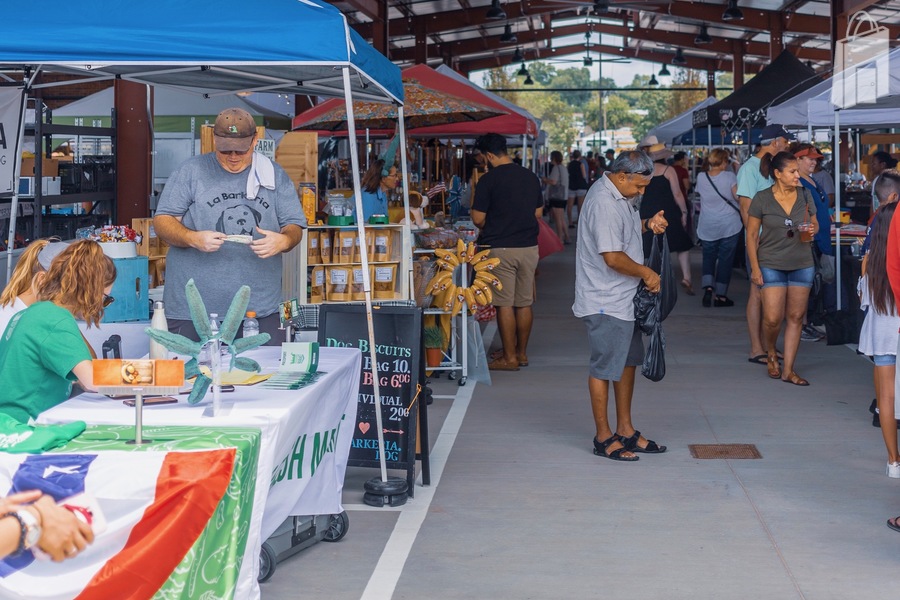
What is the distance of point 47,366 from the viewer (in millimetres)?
3650

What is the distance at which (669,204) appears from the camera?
12047mm

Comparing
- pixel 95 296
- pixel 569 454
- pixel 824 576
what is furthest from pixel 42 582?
pixel 569 454

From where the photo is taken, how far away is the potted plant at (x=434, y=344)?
8047 mm

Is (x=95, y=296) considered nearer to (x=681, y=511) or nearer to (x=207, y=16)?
(x=207, y=16)

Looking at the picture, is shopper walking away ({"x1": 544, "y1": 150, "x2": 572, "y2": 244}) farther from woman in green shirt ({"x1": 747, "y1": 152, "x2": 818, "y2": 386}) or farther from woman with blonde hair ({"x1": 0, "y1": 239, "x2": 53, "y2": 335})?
woman with blonde hair ({"x1": 0, "y1": 239, "x2": 53, "y2": 335})

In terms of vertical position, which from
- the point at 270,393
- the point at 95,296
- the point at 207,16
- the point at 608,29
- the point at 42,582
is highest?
the point at 608,29

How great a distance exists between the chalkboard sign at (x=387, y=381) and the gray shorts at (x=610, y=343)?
1.13 m

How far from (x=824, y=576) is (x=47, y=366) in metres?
2.91

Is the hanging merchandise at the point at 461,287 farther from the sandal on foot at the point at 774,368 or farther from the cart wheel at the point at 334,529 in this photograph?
the cart wheel at the point at 334,529

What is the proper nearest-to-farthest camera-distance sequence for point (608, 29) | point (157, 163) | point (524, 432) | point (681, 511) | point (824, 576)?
point (824, 576) < point (681, 511) < point (524, 432) < point (157, 163) < point (608, 29)

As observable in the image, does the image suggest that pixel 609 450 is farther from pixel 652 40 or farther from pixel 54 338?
pixel 652 40

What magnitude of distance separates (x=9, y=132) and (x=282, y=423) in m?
4.08

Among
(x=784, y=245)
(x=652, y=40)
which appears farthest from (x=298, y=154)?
(x=652, y=40)

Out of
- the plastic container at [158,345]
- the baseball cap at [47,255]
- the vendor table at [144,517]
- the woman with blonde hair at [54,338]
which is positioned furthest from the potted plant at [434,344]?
the vendor table at [144,517]
